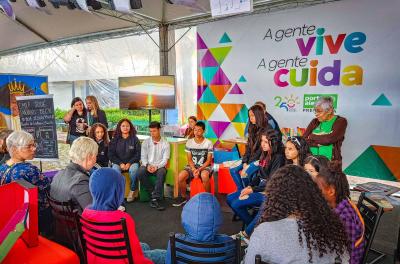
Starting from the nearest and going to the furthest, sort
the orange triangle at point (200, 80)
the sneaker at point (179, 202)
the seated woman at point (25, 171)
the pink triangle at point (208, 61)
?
the seated woman at point (25, 171) → the sneaker at point (179, 202) → the pink triangle at point (208, 61) → the orange triangle at point (200, 80)

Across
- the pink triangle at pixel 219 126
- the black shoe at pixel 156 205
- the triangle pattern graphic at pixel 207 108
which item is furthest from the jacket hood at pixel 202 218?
the triangle pattern graphic at pixel 207 108

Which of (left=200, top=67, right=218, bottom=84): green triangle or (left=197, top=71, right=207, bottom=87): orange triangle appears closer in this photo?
(left=200, top=67, right=218, bottom=84): green triangle

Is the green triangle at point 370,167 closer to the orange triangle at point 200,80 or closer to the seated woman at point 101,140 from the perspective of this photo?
the orange triangle at point 200,80

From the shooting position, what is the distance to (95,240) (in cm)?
154

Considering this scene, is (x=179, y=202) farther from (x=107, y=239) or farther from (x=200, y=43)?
(x=200, y=43)

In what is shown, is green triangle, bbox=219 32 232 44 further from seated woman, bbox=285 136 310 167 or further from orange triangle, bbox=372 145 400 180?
seated woman, bbox=285 136 310 167

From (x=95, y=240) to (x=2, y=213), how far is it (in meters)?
0.46

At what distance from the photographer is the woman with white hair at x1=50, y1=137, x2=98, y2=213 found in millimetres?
1901

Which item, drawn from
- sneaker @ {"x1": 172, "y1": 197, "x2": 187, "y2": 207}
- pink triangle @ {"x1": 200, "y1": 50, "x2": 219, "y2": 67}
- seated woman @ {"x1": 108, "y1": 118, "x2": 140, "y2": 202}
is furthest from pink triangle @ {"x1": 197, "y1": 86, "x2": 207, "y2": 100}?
sneaker @ {"x1": 172, "y1": 197, "x2": 187, "y2": 207}

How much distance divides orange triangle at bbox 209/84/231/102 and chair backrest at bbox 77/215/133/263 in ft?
13.9

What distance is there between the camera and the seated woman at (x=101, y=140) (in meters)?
3.89

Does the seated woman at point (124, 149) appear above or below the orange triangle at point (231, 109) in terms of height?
below

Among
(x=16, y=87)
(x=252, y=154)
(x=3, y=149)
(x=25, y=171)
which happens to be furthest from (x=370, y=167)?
(x=16, y=87)

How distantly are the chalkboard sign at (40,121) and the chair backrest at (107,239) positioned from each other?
78.6 inches
